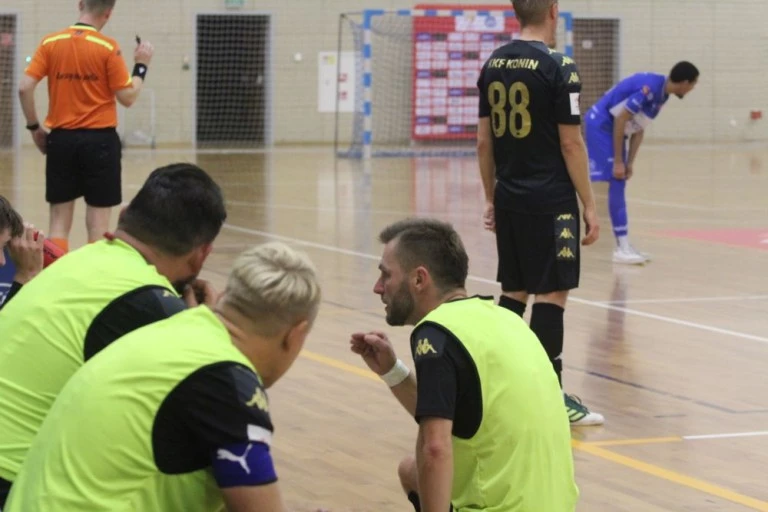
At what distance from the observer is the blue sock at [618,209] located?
11.9m

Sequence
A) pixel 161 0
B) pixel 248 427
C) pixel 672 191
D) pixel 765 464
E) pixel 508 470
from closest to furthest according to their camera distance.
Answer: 1. pixel 248 427
2. pixel 508 470
3. pixel 765 464
4. pixel 672 191
5. pixel 161 0

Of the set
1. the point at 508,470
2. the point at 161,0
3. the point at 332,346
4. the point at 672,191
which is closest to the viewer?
the point at 508,470

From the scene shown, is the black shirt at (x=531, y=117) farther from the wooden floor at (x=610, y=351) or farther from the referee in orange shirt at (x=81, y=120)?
the referee in orange shirt at (x=81, y=120)

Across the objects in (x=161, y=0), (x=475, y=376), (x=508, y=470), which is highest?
(x=161, y=0)

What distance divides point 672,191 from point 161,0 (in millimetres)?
12316

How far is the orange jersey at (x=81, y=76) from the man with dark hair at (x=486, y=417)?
6.10 m

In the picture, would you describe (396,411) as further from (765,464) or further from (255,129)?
(255,129)

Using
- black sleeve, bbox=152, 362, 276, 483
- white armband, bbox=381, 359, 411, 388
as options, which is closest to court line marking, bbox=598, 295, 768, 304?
white armband, bbox=381, 359, 411, 388

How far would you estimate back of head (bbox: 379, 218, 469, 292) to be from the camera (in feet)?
12.5

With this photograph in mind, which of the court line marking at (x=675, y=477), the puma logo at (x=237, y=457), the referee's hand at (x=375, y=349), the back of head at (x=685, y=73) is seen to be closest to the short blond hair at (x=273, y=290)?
the puma logo at (x=237, y=457)

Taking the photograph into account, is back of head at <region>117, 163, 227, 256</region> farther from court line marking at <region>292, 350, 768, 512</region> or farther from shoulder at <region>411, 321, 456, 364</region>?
court line marking at <region>292, 350, 768, 512</region>

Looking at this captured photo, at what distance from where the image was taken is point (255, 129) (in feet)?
97.9

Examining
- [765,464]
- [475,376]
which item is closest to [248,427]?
[475,376]

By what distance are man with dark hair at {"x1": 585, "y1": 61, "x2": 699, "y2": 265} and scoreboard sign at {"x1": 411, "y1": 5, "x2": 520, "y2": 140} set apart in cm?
1668
